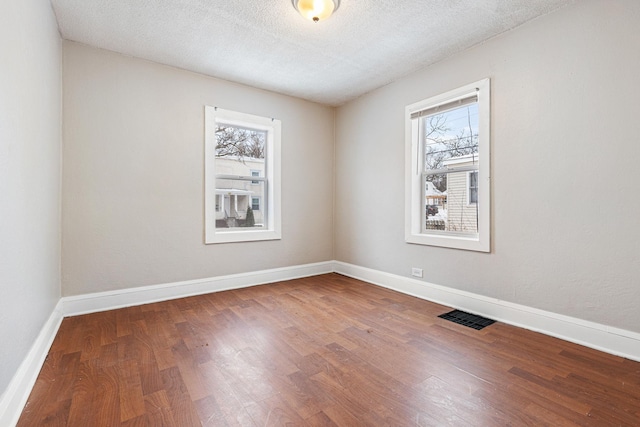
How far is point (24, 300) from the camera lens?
1.72 metres

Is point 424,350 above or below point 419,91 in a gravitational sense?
below

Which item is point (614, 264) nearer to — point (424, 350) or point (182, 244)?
point (424, 350)

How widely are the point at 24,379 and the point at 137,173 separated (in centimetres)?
211

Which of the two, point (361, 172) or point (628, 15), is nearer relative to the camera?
point (628, 15)

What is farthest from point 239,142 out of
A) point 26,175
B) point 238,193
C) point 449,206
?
point 449,206

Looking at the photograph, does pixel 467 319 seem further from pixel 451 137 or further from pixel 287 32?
pixel 287 32

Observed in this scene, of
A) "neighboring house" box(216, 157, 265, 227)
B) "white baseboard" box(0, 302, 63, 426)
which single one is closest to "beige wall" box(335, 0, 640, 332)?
"neighboring house" box(216, 157, 265, 227)

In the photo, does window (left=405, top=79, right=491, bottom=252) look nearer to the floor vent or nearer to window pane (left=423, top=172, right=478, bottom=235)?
window pane (left=423, top=172, right=478, bottom=235)

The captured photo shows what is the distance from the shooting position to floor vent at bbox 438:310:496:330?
2676 mm

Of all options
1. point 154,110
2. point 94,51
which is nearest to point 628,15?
point 154,110

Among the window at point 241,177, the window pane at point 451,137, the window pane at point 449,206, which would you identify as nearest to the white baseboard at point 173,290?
the window at point 241,177

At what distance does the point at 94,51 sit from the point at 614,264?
191 inches

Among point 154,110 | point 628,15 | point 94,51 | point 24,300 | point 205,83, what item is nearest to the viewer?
point 24,300

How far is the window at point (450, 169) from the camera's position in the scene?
2904 mm
